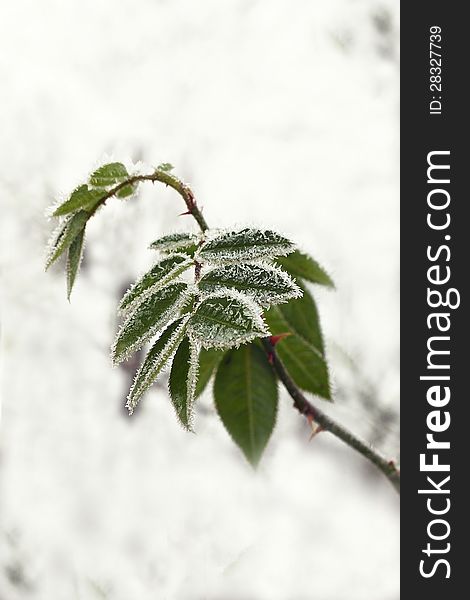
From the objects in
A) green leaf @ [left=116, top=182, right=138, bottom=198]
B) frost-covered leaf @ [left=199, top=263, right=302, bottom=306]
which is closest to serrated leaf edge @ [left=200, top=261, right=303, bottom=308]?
frost-covered leaf @ [left=199, top=263, right=302, bottom=306]

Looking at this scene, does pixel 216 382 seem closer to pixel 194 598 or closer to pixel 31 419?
pixel 194 598

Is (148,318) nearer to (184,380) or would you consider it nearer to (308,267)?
(184,380)

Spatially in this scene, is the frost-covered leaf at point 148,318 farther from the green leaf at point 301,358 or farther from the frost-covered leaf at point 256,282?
the green leaf at point 301,358

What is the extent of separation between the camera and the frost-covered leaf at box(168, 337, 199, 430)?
1.00ft

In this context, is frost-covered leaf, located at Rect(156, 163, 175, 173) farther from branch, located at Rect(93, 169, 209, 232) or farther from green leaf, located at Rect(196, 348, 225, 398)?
green leaf, located at Rect(196, 348, 225, 398)

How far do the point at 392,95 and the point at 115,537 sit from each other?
124 centimetres

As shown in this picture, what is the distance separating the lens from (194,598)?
45.4 inches

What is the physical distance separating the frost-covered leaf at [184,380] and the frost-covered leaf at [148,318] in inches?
0.6

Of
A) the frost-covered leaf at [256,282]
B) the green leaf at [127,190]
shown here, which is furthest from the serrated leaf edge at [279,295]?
the green leaf at [127,190]

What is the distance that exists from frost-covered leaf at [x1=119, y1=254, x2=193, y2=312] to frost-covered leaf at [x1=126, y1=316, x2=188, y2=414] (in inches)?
1.0

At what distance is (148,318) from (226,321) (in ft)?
0.17

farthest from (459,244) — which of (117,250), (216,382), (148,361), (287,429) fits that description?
(117,250)

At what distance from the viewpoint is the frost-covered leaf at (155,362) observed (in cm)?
31

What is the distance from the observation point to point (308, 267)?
45 centimetres
